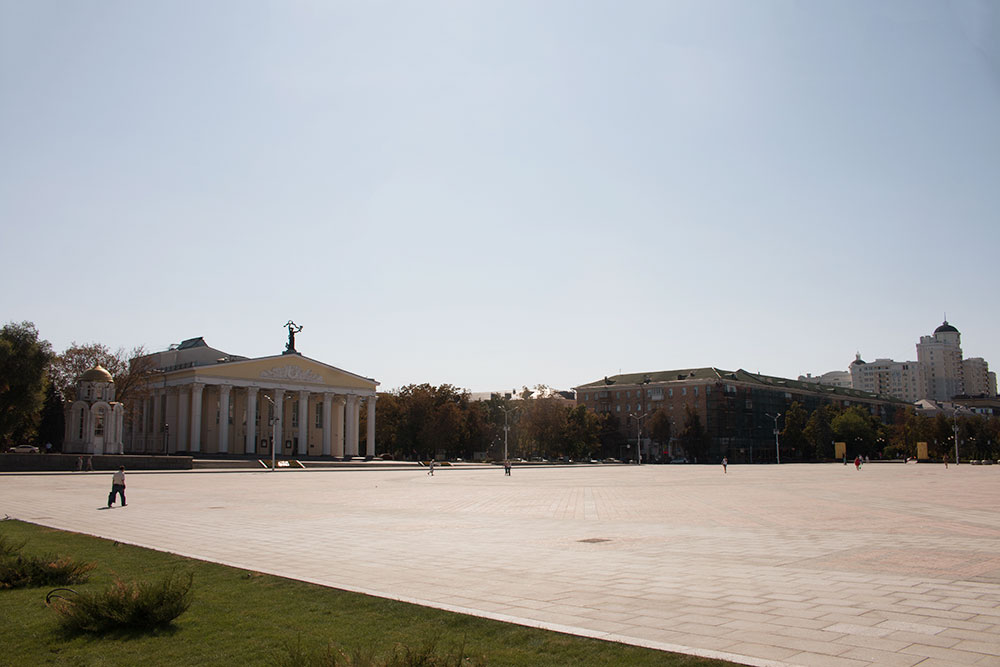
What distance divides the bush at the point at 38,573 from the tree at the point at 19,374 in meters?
64.6

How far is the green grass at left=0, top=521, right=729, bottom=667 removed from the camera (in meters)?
6.96

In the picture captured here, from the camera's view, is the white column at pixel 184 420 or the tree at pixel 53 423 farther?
the tree at pixel 53 423

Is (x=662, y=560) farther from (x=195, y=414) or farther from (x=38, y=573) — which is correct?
(x=195, y=414)

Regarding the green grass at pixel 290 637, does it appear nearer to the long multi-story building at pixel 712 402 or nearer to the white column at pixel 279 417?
the white column at pixel 279 417

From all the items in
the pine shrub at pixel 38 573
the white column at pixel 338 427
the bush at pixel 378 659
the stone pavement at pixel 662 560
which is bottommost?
the stone pavement at pixel 662 560

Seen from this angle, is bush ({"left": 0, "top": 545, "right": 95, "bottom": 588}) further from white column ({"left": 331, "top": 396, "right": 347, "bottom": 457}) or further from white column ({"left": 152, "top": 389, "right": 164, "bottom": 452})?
white column ({"left": 331, "top": 396, "right": 347, "bottom": 457})

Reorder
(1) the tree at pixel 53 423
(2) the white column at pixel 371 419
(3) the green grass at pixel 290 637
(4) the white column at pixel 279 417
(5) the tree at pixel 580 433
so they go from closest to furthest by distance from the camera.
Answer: (3) the green grass at pixel 290 637 < (4) the white column at pixel 279 417 < (1) the tree at pixel 53 423 < (2) the white column at pixel 371 419 < (5) the tree at pixel 580 433

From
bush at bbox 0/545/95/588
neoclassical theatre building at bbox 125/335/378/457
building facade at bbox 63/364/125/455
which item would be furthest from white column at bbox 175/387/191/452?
bush at bbox 0/545/95/588

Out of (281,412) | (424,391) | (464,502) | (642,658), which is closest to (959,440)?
(424,391)

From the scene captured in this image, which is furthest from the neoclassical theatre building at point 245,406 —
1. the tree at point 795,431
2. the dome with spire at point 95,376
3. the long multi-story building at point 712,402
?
the tree at point 795,431

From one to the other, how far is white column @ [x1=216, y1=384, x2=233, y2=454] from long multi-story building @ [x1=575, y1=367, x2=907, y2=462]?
64.0 m

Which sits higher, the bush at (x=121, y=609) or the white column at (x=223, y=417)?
the white column at (x=223, y=417)

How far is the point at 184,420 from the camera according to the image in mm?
88688

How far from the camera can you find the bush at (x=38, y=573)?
11164 mm
